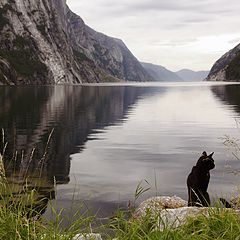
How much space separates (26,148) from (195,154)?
10.2 meters

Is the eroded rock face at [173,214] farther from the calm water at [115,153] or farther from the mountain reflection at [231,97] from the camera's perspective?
the mountain reflection at [231,97]

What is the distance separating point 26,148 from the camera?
25812 millimetres

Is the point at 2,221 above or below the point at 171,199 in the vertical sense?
above

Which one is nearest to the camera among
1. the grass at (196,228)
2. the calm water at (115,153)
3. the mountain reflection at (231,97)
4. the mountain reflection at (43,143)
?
the grass at (196,228)

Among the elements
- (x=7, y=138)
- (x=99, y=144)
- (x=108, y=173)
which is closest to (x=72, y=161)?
(x=108, y=173)

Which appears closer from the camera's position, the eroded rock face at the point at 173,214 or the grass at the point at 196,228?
the grass at the point at 196,228

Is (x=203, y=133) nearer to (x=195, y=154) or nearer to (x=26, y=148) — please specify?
(x=195, y=154)

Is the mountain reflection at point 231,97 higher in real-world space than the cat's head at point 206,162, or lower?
lower

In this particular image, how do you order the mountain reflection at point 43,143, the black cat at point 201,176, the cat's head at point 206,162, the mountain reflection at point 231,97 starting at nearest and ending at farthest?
1. the cat's head at point 206,162
2. the black cat at point 201,176
3. the mountain reflection at point 43,143
4. the mountain reflection at point 231,97

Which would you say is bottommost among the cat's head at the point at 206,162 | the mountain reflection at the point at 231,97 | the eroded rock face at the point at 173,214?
the mountain reflection at the point at 231,97

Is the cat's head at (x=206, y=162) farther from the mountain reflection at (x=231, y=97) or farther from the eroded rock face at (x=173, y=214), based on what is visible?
the mountain reflection at (x=231, y=97)

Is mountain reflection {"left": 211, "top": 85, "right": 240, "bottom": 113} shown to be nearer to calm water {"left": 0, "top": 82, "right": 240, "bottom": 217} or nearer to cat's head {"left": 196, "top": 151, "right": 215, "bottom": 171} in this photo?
calm water {"left": 0, "top": 82, "right": 240, "bottom": 217}

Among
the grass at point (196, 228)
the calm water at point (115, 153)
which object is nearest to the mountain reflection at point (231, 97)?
the calm water at point (115, 153)

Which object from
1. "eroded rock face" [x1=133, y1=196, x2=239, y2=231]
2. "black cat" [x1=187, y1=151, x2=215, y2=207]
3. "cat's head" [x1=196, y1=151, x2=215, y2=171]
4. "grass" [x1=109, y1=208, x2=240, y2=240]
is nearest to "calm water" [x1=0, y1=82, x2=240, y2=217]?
"eroded rock face" [x1=133, y1=196, x2=239, y2=231]
